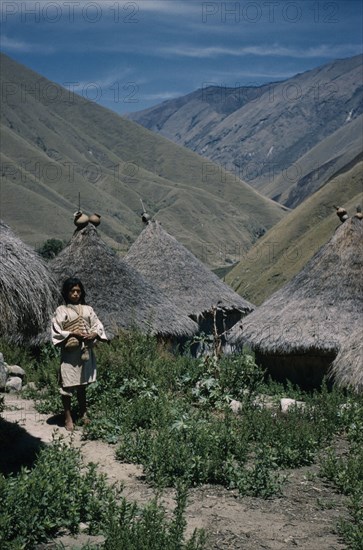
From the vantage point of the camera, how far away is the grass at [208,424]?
6.11 meters

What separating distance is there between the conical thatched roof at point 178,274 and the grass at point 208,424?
753cm

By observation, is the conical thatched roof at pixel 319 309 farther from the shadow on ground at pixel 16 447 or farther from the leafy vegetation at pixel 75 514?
the leafy vegetation at pixel 75 514

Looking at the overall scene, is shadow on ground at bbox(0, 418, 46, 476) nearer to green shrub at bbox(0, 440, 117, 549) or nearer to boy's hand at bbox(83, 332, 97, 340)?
green shrub at bbox(0, 440, 117, 549)

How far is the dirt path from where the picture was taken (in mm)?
4902

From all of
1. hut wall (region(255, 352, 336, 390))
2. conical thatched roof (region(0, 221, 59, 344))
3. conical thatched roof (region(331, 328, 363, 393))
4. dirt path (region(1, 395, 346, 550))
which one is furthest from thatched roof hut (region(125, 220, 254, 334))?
dirt path (region(1, 395, 346, 550))

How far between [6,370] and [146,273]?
877 centimetres

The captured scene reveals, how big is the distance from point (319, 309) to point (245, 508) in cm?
731

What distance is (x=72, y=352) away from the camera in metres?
7.44

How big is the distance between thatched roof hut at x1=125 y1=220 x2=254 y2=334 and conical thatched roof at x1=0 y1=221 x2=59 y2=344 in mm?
10396

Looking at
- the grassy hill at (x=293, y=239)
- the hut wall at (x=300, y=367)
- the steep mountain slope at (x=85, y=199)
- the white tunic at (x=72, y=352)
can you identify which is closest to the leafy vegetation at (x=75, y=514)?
the white tunic at (x=72, y=352)

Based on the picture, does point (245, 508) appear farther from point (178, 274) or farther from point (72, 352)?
point (178, 274)

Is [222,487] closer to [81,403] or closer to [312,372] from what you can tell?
[81,403]

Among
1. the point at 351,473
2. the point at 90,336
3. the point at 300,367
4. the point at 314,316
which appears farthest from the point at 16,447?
the point at 314,316

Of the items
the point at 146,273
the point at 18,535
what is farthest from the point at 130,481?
the point at 146,273
